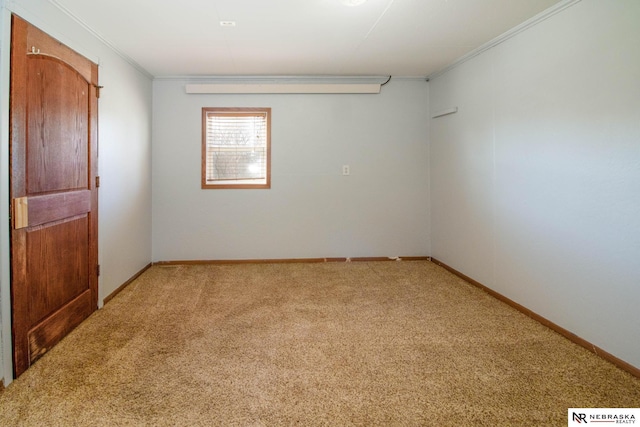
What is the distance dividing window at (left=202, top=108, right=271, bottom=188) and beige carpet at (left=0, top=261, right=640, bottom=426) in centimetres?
167

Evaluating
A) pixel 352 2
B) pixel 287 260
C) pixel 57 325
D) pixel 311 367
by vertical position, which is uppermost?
pixel 352 2

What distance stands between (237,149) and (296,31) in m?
1.91

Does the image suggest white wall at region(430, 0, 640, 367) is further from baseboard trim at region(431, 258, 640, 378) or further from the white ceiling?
the white ceiling

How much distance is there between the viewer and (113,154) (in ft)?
11.2

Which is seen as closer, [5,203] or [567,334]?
[5,203]

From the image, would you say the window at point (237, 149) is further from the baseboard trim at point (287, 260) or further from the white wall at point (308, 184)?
the baseboard trim at point (287, 260)

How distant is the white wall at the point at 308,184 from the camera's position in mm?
4574

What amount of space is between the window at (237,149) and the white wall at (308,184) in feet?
0.31

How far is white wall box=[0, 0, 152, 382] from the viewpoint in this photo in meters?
1.99

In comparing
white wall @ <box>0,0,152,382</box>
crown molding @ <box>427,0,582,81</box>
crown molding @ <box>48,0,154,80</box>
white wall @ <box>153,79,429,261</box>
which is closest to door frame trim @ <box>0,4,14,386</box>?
white wall @ <box>0,0,152,382</box>

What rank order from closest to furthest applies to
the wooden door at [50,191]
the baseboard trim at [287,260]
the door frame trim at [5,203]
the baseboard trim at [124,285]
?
the door frame trim at [5,203] → the wooden door at [50,191] → the baseboard trim at [124,285] → the baseboard trim at [287,260]

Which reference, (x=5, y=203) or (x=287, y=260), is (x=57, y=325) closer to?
(x=5, y=203)

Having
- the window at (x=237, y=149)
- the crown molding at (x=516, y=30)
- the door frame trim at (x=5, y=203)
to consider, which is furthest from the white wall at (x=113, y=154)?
the crown molding at (x=516, y=30)

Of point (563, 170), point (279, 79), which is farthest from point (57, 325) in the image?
point (563, 170)
